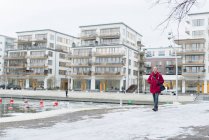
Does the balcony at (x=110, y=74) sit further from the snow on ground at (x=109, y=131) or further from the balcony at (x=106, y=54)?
the snow on ground at (x=109, y=131)

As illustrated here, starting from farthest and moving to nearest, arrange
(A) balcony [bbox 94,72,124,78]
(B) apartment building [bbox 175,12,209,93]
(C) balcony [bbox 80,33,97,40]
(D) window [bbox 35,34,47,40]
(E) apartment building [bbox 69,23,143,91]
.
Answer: (D) window [bbox 35,34,47,40], (C) balcony [bbox 80,33,97,40], (E) apartment building [bbox 69,23,143,91], (A) balcony [bbox 94,72,124,78], (B) apartment building [bbox 175,12,209,93]

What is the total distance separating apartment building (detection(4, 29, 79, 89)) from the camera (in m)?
90.7

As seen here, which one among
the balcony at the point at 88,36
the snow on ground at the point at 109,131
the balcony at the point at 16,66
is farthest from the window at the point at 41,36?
the snow on ground at the point at 109,131

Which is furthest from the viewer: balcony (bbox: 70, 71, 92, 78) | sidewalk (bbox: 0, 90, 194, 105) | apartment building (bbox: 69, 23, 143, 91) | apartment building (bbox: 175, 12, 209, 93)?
balcony (bbox: 70, 71, 92, 78)

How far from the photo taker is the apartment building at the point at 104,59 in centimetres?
7950

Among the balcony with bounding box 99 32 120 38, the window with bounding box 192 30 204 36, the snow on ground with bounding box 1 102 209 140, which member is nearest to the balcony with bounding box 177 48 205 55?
the window with bounding box 192 30 204 36

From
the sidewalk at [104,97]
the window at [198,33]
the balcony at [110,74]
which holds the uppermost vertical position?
the window at [198,33]

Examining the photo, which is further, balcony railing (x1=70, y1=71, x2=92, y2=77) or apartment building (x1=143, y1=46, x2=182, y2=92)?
apartment building (x1=143, y1=46, x2=182, y2=92)

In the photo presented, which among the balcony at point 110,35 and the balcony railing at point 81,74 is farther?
the balcony at point 110,35

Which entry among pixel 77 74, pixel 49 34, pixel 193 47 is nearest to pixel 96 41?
pixel 77 74

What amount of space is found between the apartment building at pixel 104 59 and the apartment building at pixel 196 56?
1470cm

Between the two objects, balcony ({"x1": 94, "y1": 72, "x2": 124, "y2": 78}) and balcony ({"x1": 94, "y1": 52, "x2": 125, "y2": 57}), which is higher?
balcony ({"x1": 94, "y1": 52, "x2": 125, "y2": 57})

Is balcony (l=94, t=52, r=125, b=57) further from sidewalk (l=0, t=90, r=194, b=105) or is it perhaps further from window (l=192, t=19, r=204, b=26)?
sidewalk (l=0, t=90, r=194, b=105)

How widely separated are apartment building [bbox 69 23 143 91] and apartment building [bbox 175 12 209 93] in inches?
579
